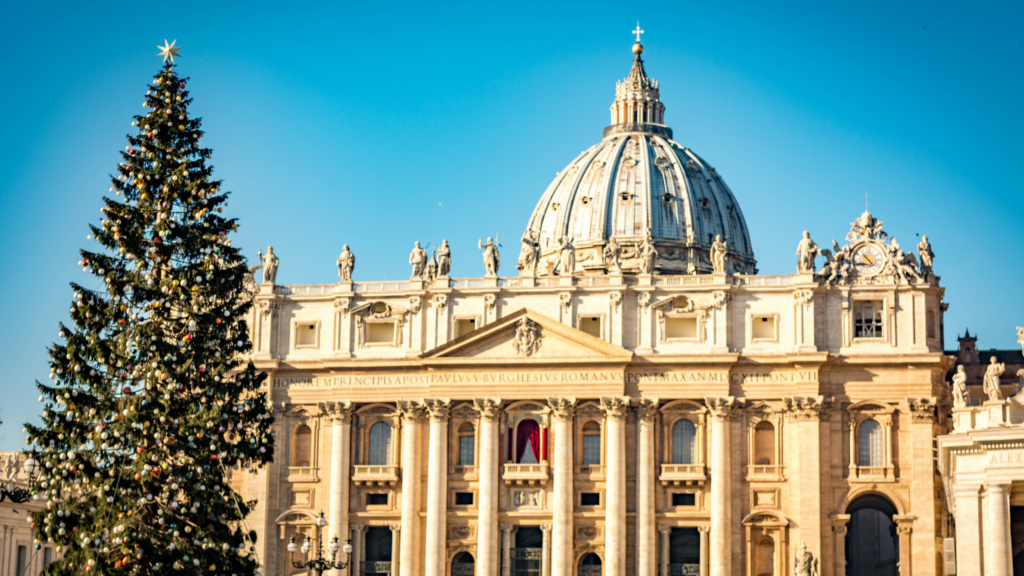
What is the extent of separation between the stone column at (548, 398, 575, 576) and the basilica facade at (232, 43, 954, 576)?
114 millimetres

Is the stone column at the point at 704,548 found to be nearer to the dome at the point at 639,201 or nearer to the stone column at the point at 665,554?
the stone column at the point at 665,554

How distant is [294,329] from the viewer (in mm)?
89000

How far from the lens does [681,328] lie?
8506cm

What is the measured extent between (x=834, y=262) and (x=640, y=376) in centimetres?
1142

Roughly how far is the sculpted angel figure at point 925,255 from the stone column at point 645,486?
15.2 metres

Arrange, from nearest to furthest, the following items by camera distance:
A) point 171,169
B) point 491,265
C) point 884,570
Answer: point 171,169 → point 491,265 → point 884,570

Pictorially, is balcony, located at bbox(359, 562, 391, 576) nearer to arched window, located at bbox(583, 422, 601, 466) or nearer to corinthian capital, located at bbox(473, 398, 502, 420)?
corinthian capital, located at bbox(473, 398, 502, 420)

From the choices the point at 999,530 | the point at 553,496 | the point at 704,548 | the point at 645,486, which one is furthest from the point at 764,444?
the point at 999,530

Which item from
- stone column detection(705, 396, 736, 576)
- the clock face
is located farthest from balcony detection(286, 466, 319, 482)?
the clock face

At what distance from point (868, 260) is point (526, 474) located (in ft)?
67.2

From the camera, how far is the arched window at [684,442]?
83.9 m

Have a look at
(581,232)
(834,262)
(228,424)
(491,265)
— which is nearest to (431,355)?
(491,265)

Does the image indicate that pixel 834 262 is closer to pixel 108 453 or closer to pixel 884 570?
pixel 884 570

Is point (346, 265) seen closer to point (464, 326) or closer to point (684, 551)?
point (464, 326)
